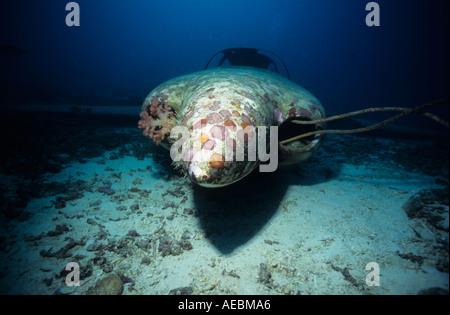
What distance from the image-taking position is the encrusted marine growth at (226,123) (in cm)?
169

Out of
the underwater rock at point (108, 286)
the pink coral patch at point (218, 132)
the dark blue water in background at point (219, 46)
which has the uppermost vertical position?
the dark blue water in background at point (219, 46)

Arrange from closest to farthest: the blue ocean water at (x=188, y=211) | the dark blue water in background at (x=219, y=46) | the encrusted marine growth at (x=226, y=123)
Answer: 1. the encrusted marine growth at (x=226, y=123)
2. the blue ocean water at (x=188, y=211)
3. the dark blue water in background at (x=219, y=46)

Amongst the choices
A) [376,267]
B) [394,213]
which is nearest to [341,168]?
[394,213]

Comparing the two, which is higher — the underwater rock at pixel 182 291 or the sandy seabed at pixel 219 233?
the sandy seabed at pixel 219 233

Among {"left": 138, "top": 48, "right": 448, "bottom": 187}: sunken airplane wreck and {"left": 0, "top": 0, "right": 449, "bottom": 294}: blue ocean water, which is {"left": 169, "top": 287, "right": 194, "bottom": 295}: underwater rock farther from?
{"left": 138, "top": 48, "right": 448, "bottom": 187}: sunken airplane wreck

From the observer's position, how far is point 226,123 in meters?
1.81

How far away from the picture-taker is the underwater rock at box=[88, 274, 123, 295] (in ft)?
6.08

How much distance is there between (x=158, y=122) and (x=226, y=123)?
157 centimetres

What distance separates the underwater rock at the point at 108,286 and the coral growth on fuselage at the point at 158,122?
6.01 feet

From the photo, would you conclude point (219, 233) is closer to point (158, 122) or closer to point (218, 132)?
point (218, 132)

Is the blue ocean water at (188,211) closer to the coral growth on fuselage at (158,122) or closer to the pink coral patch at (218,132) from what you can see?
the coral growth on fuselage at (158,122)

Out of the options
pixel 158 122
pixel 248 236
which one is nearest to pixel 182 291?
pixel 248 236

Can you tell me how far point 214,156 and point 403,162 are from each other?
6523 mm

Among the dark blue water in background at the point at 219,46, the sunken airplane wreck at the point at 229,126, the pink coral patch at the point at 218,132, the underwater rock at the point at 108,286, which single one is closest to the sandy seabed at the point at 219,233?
the underwater rock at the point at 108,286
